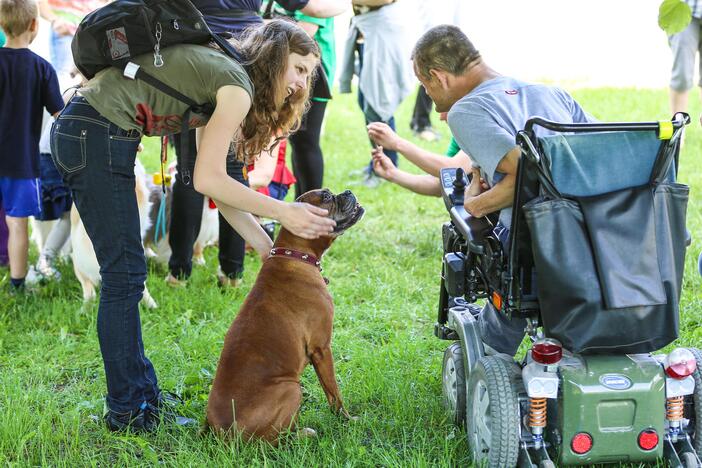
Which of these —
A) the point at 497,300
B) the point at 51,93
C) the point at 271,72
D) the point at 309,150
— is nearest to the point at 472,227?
the point at 497,300

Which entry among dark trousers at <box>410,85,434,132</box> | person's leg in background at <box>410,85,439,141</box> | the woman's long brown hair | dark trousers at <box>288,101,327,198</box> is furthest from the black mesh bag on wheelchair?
Answer: dark trousers at <box>410,85,434,132</box>

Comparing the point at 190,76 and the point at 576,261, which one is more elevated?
the point at 190,76

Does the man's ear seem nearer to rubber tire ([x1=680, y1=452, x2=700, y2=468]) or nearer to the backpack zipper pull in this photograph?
the backpack zipper pull

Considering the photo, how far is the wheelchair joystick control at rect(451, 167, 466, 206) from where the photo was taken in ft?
10.9

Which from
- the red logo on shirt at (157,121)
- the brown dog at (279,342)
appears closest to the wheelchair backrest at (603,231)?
the brown dog at (279,342)

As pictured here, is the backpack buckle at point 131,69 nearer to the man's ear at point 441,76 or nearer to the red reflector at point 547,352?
the man's ear at point 441,76

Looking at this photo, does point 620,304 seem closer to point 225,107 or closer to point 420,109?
point 225,107

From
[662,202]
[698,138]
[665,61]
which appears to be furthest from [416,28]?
[662,202]

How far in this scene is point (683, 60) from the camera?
808cm

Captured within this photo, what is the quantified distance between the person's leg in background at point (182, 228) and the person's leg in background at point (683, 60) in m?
5.34

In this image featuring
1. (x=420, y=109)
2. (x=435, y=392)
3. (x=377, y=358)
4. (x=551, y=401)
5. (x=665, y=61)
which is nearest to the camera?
(x=551, y=401)

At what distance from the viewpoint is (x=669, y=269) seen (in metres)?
2.59

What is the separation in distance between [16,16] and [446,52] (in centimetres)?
283

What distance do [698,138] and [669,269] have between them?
751 cm
